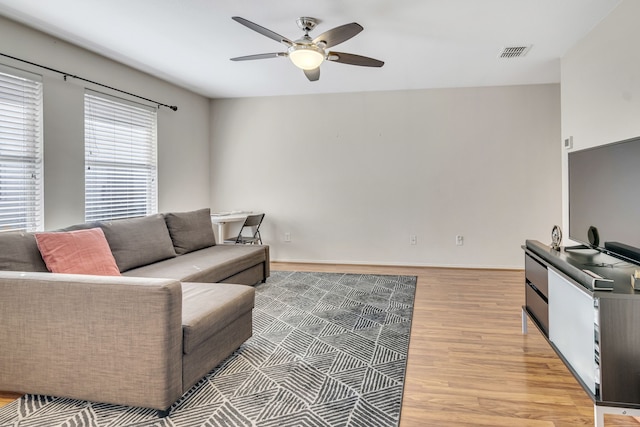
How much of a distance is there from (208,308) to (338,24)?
240 cm

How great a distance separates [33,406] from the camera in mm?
1907

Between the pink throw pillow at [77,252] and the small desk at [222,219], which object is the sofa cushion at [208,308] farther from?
the small desk at [222,219]

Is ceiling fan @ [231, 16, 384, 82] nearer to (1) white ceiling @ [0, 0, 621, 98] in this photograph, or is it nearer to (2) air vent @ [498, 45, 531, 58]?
(1) white ceiling @ [0, 0, 621, 98]

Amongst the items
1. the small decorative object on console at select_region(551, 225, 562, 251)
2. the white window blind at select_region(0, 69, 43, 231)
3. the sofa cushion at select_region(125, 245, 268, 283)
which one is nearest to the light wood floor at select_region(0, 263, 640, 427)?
the small decorative object on console at select_region(551, 225, 562, 251)

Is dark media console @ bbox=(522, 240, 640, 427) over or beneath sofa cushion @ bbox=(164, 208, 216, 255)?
beneath

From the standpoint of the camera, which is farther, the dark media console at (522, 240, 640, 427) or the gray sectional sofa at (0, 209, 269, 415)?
the gray sectional sofa at (0, 209, 269, 415)

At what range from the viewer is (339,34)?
2615mm

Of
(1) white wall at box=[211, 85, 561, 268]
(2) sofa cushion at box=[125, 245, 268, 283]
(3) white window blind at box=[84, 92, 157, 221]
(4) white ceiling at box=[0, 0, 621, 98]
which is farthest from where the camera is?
(1) white wall at box=[211, 85, 561, 268]

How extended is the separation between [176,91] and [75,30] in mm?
1827

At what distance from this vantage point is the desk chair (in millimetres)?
5004

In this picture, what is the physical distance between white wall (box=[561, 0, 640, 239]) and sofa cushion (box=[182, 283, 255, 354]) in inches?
111

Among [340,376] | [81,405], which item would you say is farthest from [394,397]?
[81,405]

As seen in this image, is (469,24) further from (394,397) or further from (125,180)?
(125,180)

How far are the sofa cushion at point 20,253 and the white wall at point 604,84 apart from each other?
397cm
